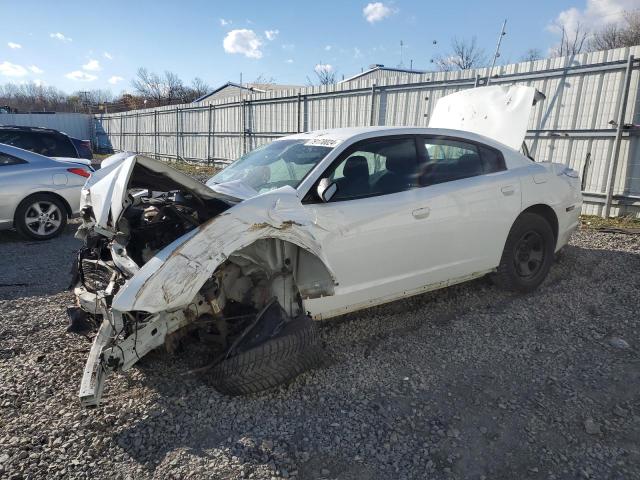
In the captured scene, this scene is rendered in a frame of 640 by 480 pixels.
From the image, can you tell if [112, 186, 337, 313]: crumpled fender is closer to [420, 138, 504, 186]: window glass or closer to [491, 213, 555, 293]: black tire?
[420, 138, 504, 186]: window glass

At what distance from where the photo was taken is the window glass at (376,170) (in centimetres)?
346

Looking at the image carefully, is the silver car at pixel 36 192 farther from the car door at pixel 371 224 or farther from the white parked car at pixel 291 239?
the car door at pixel 371 224

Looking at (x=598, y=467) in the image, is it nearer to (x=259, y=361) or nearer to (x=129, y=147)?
(x=259, y=361)

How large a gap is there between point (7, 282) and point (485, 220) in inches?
201

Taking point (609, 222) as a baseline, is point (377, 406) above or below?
below

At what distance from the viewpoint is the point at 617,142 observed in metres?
7.48

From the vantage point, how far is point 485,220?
4051 mm

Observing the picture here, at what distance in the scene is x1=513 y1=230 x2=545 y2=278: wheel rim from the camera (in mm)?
4473

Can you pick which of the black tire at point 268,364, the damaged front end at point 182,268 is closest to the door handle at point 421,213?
the damaged front end at point 182,268

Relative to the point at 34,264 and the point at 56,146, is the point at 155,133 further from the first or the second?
the point at 34,264

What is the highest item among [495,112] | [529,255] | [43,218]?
[495,112]

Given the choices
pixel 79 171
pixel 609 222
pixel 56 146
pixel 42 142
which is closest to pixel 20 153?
pixel 79 171

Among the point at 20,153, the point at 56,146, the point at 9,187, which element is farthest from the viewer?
the point at 56,146

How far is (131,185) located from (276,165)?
3.67 feet
